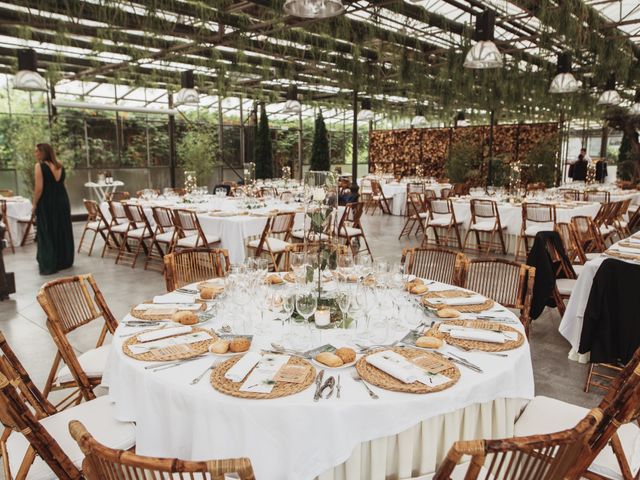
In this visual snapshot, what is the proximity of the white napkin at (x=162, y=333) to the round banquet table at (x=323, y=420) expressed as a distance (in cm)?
12

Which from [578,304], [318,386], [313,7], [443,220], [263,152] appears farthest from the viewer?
[263,152]

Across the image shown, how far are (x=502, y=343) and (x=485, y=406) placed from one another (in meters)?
0.29

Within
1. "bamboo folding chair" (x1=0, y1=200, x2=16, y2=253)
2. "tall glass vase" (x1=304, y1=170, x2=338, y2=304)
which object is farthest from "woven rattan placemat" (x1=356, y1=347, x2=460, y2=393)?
"bamboo folding chair" (x1=0, y1=200, x2=16, y2=253)

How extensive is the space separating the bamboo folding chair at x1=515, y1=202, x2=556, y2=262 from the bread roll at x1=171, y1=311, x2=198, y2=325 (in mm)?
5677

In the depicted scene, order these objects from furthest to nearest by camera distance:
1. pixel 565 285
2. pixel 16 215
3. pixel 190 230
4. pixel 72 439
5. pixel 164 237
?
pixel 16 215
pixel 164 237
pixel 190 230
pixel 565 285
pixel 72 439

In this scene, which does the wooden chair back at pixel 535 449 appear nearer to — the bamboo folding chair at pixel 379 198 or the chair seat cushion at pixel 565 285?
the chair seat cushion at pixel 565 285

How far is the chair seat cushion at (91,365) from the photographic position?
256cm

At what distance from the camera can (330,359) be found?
73.9 inches

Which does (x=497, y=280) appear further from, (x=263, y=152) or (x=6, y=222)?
(x=263, y=152)

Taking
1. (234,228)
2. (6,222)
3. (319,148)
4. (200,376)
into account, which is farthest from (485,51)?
(319,148)

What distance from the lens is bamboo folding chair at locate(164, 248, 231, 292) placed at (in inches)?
130

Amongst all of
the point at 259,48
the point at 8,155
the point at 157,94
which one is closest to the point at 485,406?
the point at 259,48

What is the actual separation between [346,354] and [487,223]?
6.35 metres

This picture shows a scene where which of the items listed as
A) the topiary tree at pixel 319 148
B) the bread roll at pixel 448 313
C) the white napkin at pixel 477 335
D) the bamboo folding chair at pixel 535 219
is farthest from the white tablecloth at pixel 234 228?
the topiary tree at pixel 319 148
